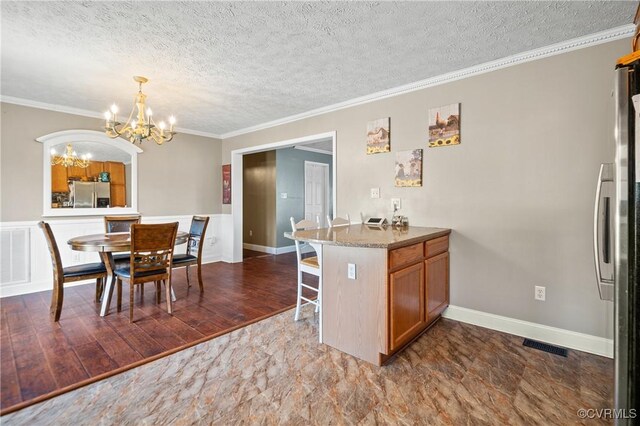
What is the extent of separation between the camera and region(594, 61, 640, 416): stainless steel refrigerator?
127 centimetres

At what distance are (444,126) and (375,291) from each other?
194cm

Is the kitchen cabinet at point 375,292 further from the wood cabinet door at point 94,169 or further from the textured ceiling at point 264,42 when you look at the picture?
the wood cabinet door at point 94,169

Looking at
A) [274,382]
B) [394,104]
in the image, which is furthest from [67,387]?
[394,104]

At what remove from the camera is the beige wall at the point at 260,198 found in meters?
6.80

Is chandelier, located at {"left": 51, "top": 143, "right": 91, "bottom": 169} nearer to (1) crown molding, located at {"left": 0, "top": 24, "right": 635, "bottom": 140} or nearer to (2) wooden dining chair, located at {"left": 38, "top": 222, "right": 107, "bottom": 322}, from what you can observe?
(1) crown molding, located at {"left": 0, "top": 24, "right": 635, "bottom": 140}

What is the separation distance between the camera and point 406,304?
2281 millimetres

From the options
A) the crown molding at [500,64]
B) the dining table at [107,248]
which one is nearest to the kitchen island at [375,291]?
the crown molding at [500,64]

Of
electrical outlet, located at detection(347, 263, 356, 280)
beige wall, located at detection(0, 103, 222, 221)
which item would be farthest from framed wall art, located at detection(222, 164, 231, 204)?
electrical outlet, located at detection(347, 263, 356, 280)

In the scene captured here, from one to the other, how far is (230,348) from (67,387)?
1.02 meters

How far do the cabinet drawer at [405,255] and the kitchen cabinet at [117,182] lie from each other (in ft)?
14.8

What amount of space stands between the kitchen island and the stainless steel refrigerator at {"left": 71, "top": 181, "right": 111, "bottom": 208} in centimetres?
376

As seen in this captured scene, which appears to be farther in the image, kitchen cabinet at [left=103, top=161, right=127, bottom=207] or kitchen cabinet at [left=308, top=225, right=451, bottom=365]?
kitchen cabinet at [left=103, top=161, right=127, bottom=207]

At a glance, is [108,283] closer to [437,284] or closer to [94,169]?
[94,169]

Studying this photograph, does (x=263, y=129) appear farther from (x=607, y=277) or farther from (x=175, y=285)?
(x=607, y=277)
